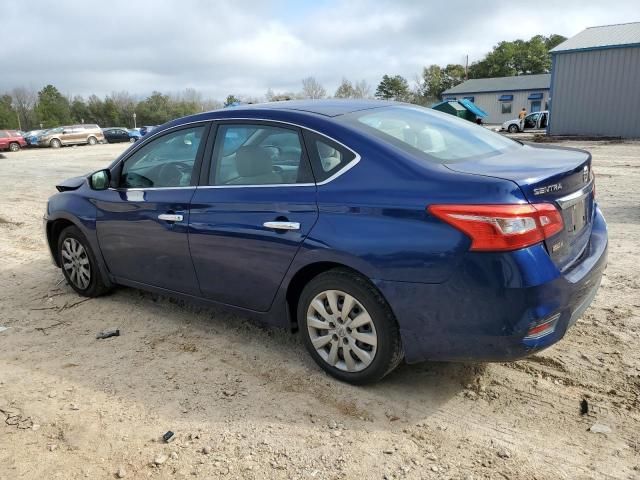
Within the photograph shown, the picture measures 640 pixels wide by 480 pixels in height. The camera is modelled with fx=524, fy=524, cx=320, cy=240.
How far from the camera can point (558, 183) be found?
275 centimetres

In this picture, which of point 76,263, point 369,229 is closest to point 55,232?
point 76,263

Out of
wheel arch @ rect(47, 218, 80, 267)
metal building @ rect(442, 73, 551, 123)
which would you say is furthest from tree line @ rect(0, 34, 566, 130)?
wheel arch @ rect(47, 218, 80, 267)

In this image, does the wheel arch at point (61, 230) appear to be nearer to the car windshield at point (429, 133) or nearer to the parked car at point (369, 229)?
the parked car at point (369, 229)

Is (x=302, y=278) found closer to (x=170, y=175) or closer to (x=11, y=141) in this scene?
(x=170, y=175)

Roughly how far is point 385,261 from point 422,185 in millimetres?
445

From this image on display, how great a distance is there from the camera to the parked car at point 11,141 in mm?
34344

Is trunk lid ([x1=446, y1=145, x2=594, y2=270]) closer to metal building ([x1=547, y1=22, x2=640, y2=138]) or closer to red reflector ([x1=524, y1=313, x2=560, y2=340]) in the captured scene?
red reflector ([x1=524, y1=313, x2=560, y2=340])

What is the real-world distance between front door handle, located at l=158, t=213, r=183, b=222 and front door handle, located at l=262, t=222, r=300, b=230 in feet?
2.79

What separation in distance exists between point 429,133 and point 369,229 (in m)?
0.93

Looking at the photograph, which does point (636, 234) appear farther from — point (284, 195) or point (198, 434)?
point (198, 434)

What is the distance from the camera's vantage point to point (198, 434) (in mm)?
2869

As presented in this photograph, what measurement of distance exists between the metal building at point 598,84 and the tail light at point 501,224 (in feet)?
97.7

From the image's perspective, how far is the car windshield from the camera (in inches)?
122

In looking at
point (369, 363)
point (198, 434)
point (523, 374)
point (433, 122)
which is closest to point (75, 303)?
point (198, 434)
